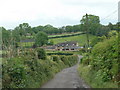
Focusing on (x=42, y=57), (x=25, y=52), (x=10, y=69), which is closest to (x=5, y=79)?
(x=10, y=69)

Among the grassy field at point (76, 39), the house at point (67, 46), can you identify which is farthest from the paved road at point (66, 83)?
the grassy field at point (76, 39)

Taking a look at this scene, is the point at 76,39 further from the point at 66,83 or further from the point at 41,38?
the point at 66,83

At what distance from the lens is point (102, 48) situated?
1944 cm

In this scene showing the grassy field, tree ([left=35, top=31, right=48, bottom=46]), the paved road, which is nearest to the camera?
the paved road

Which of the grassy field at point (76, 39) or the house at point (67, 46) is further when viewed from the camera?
the grassy field at point (76, 39)

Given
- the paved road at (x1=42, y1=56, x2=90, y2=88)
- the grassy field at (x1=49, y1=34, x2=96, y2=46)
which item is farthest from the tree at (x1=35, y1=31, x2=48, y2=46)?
the paved road at (x1=42, y1=56, x2=90, y2=88)

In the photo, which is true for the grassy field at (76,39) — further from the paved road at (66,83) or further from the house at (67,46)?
the paved road at (66,83)

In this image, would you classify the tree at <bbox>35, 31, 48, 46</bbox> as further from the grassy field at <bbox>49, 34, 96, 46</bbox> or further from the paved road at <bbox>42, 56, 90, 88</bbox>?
the paved road at <bbox>42, 56, 90, 88</bbox>

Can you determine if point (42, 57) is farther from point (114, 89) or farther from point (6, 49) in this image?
point (114, 89)

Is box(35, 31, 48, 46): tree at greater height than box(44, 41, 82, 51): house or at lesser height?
greater

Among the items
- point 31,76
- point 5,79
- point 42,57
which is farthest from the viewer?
point 42,57

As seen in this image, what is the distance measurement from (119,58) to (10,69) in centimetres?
736

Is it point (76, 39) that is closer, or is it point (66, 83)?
point (66, 83)

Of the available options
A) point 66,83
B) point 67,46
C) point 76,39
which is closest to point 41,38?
point 67,46
